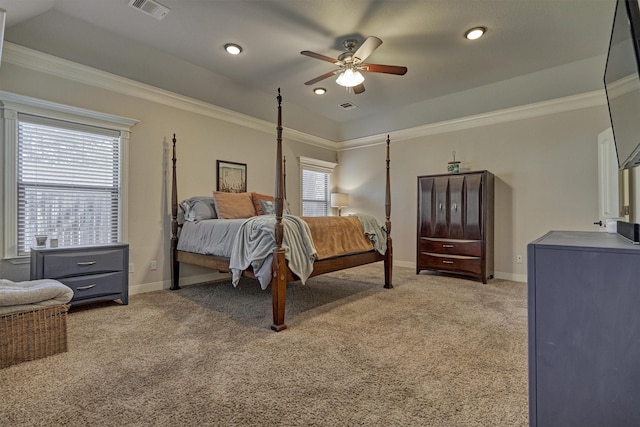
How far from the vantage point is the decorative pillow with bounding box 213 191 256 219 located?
4.00 m

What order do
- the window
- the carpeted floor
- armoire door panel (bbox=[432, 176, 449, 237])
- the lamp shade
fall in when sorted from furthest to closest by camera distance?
the lamp shade < the window < armoire door panel (bbox=[432, 176, 449, 237]) < the carpeted floor

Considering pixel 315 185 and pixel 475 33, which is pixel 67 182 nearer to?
pixel 315 185

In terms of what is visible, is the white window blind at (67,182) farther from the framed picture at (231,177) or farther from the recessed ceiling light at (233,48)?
the recessed ceiling light at (233,48)

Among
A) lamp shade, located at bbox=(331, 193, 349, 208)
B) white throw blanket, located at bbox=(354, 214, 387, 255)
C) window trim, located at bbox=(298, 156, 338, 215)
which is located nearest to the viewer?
white throw blanket, located at bbox=(354, 214, 387, 255)

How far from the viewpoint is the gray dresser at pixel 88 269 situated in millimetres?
2764

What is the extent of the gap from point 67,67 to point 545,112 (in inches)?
229

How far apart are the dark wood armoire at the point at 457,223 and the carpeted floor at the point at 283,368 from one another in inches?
46.4

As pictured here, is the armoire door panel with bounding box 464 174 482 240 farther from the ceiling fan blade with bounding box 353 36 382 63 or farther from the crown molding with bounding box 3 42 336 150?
the crown molding with bounding box 3 42 336 150

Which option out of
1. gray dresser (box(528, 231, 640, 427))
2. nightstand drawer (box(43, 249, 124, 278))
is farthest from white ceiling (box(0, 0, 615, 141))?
gray dresser (box(528, 231, 640, 427))

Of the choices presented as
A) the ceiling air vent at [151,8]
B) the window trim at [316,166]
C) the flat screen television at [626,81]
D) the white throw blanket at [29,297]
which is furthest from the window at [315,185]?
the flat screen television at [626,81]

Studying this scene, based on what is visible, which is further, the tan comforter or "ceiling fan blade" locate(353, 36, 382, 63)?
the tan comforter

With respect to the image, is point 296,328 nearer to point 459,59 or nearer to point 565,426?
point 565,426

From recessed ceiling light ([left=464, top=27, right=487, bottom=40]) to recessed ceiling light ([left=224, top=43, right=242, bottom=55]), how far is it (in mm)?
2533

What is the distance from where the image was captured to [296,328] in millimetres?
2590
